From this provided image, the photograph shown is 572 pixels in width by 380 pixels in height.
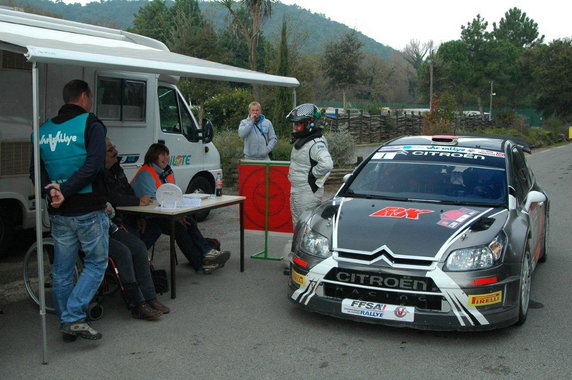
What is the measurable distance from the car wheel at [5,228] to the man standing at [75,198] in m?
2.93

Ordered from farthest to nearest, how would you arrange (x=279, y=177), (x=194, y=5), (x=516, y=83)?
(x=516, y=83)
(x=194, y=5)
(x=279, y=177)

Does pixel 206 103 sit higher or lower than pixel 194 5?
lower

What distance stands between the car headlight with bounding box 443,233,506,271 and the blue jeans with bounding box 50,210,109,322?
270 cm

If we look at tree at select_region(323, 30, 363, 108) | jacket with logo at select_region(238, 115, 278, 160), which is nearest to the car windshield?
jacket with logo at select_region(238, 115, 278, 160)

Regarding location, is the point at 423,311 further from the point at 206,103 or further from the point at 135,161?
the point at 206,103

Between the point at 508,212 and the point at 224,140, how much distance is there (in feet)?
33.9

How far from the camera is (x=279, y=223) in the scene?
26.2ft

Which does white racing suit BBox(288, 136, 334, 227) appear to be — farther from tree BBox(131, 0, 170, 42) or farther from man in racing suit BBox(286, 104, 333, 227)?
tree BBox(131, 0, 170, 42)

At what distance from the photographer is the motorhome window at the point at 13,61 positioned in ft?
23.0

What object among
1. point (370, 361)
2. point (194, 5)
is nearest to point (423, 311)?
point (370, 361)

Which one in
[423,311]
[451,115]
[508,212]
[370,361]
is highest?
[451,115]

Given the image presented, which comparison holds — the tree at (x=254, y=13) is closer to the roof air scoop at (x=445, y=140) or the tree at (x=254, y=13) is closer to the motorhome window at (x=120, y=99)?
the motorhome window at (x=120, y=99)

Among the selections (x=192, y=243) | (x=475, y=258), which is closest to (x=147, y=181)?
(x=192, y=243)

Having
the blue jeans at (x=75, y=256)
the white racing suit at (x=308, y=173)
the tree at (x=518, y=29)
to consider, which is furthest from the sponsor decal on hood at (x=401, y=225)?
the tree at (x=518, y=29)
